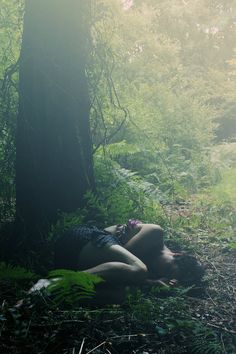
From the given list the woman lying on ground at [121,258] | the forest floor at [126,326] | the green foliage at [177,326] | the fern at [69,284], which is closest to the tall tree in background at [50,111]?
the woman lying on ground at [121,258]

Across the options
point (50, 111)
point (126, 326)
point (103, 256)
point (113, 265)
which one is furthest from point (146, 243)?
point (50, 111)

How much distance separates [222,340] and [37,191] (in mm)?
2800

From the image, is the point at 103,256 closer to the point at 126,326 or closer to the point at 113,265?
the point at 113,265

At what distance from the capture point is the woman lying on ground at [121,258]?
12.8ft

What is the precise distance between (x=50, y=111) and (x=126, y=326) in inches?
117

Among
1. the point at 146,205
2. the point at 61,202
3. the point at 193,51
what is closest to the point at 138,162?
the point at 146,205

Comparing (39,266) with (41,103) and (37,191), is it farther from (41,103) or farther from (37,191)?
(41,103)

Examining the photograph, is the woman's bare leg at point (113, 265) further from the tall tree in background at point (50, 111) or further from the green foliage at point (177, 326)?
the tall tree in background at point (50, 111)

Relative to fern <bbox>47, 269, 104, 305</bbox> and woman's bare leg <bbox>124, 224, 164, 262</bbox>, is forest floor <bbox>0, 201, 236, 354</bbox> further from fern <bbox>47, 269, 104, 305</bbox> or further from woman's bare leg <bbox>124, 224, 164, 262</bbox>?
woman's bare leg <bbox>124, 224, 164, 262</bbox>

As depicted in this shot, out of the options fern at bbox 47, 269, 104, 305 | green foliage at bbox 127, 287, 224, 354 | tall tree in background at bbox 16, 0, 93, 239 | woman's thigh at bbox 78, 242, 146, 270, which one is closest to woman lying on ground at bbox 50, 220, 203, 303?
woman's thigh at bbox 78, 242, 146, 270

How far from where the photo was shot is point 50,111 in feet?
17.4

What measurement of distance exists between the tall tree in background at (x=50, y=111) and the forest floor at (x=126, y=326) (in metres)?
1.75

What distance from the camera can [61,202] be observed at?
17.6 ft

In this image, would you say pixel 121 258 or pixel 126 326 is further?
pixel 121 258
